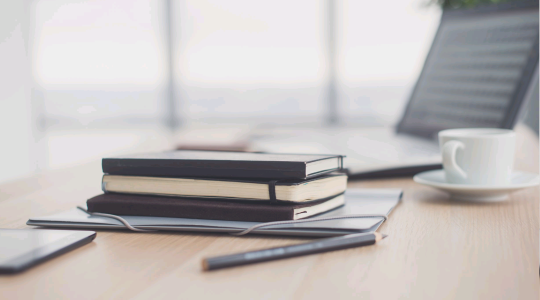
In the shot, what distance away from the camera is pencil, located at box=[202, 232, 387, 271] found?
0.37 meters

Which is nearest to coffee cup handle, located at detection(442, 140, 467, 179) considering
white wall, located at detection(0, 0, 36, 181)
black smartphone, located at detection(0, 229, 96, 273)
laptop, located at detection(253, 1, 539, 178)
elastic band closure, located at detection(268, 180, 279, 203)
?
laptop, located at detection(253, 1, 539, 178)

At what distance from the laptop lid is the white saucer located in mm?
228

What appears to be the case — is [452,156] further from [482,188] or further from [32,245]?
[32,245]

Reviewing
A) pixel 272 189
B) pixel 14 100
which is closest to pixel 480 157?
pixel 272 189

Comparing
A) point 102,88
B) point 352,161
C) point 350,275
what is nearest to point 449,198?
point 352,161

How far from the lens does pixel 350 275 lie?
35 centimetres

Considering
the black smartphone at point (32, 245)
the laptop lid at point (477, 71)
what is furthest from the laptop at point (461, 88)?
the black smartphone at point (32, 245)

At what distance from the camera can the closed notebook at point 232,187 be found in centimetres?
47

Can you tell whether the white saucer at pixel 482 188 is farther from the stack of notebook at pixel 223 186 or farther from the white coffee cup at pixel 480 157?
A: the stack of notebook at pixel 223 186

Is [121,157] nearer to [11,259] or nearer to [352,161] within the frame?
[11,259]

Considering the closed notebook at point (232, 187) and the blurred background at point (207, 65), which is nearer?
the closed notebook at point (232, 187)

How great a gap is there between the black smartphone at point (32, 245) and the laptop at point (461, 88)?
0.45m

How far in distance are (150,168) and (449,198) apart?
1.25 feet

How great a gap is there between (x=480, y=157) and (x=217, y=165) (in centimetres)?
33
